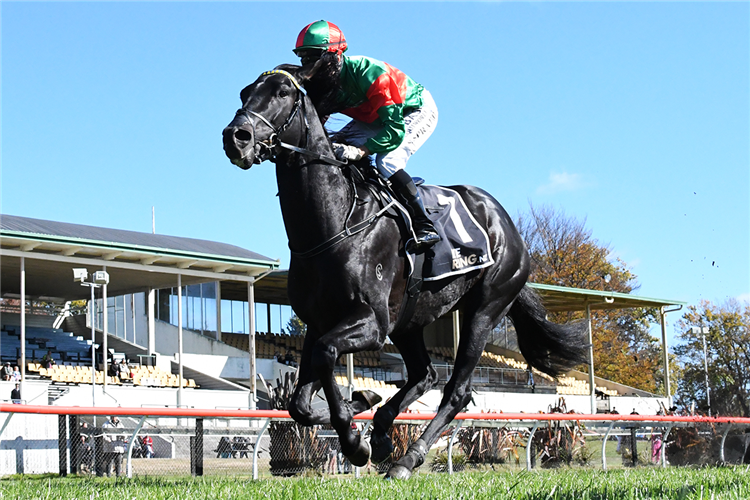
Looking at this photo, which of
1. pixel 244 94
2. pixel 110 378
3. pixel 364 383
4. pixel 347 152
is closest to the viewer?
pixel 244 94

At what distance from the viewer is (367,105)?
5.81 meters

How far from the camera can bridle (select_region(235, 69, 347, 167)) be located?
16.5 feet

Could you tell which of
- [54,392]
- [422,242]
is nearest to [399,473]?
[422,242]

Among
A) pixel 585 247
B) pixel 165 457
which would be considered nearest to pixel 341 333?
pixel 165 457

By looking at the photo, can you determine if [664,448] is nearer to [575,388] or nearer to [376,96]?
[376,96]

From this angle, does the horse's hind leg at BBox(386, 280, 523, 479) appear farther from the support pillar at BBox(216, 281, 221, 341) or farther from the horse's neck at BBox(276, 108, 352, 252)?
the support pillar at BBox(216, 281, 221, 341)

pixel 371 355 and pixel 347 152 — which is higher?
pixel 347 152

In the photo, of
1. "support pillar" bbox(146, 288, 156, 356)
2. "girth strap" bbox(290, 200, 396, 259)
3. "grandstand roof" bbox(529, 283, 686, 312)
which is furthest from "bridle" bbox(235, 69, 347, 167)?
"grandstand roof" bbox(529, 283, 686, 312)

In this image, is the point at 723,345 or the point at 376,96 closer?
the point at 376,96

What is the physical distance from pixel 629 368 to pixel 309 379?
154 ft

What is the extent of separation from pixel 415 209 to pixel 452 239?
46 centimetres

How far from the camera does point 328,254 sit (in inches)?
205

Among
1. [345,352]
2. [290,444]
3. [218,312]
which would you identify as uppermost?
[218,312]

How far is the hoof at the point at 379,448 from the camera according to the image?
541 centimetres
